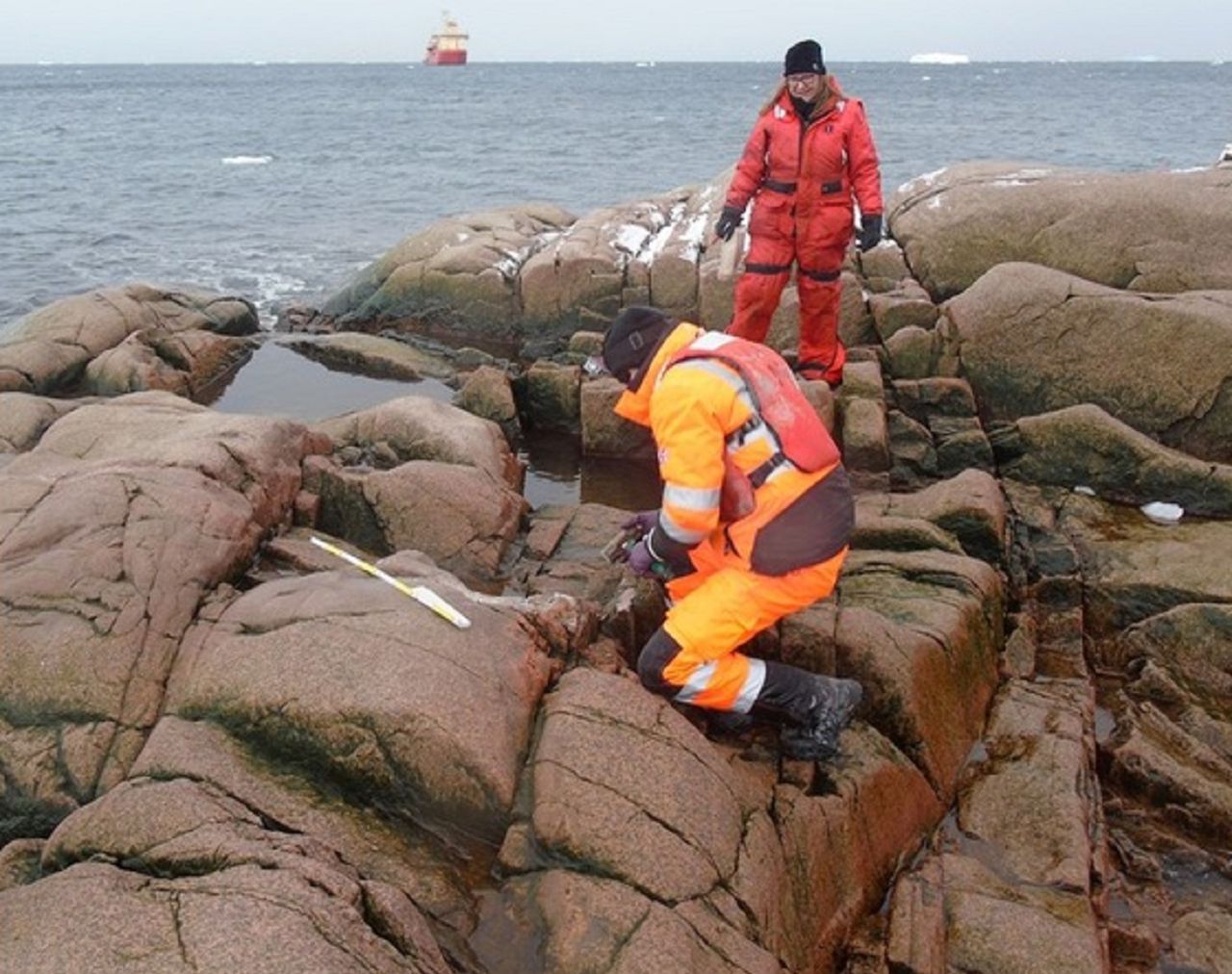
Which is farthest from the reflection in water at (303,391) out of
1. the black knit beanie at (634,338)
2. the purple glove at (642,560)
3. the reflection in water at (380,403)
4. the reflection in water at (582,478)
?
the black knit beanie at (634,338)

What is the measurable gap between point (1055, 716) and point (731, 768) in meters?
2.58

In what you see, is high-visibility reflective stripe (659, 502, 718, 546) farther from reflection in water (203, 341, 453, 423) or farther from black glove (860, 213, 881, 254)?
reflection in water (203, 341, 453, 423)

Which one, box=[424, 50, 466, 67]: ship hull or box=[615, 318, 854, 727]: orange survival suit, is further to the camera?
box=[424, 50, 466, 67]: ship hull

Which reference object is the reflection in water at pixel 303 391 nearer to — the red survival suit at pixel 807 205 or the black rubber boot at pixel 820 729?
the red survival suit at pixel 807 205

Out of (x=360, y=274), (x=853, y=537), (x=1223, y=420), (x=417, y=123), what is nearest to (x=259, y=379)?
(x=360, y=274)

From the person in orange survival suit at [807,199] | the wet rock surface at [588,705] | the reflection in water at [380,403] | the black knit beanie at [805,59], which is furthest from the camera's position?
the reflection in water at [380,403]

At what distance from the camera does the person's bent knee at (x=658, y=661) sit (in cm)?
505

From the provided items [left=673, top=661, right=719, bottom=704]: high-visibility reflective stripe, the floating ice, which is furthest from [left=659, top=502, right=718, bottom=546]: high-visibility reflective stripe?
the floating ice

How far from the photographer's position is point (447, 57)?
142m

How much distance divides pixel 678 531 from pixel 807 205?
5542mm

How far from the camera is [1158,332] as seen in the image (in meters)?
9.78

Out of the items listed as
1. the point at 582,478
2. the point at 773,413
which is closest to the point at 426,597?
the point at 773,413

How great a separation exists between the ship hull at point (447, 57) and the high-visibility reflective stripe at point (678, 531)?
151m

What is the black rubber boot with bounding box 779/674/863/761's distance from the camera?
5293 millimetres
